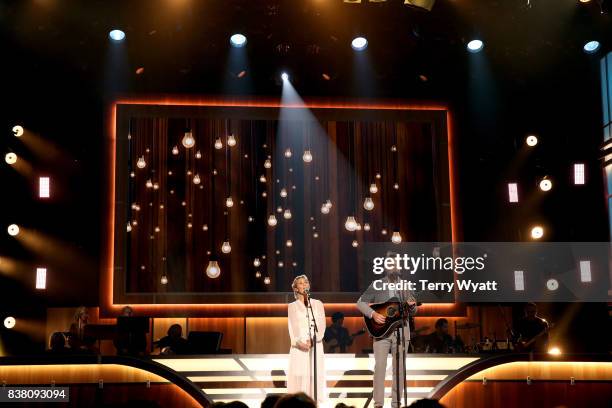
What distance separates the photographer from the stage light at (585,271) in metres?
13.9

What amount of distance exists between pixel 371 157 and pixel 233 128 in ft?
8.04

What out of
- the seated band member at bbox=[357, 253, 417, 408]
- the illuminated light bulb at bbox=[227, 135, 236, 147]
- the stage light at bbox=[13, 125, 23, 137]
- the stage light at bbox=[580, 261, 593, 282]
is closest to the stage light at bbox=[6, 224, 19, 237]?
the stage light at bbox=[13, 125, 23, 137]

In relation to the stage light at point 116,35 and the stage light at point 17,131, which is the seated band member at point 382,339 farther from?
the stage light at point 17,131

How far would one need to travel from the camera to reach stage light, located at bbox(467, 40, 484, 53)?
12742 millimetres

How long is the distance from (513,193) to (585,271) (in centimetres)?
177

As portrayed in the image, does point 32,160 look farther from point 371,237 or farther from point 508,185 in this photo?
point 508,185

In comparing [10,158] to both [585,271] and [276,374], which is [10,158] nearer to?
[276,374]

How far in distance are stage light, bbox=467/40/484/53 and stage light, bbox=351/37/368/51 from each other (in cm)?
162

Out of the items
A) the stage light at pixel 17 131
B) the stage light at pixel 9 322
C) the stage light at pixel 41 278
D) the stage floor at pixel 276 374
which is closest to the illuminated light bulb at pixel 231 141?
the stage light at pixel 17 131

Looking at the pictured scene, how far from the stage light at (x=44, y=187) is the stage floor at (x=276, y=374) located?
16.8 ft

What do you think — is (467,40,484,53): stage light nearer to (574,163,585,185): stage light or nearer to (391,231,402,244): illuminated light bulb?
(574,163,585,185): stage light

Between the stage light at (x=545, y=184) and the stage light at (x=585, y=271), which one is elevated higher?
the stage light at (x=545, y=184)

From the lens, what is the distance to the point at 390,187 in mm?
14289

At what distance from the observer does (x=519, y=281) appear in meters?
14.0
